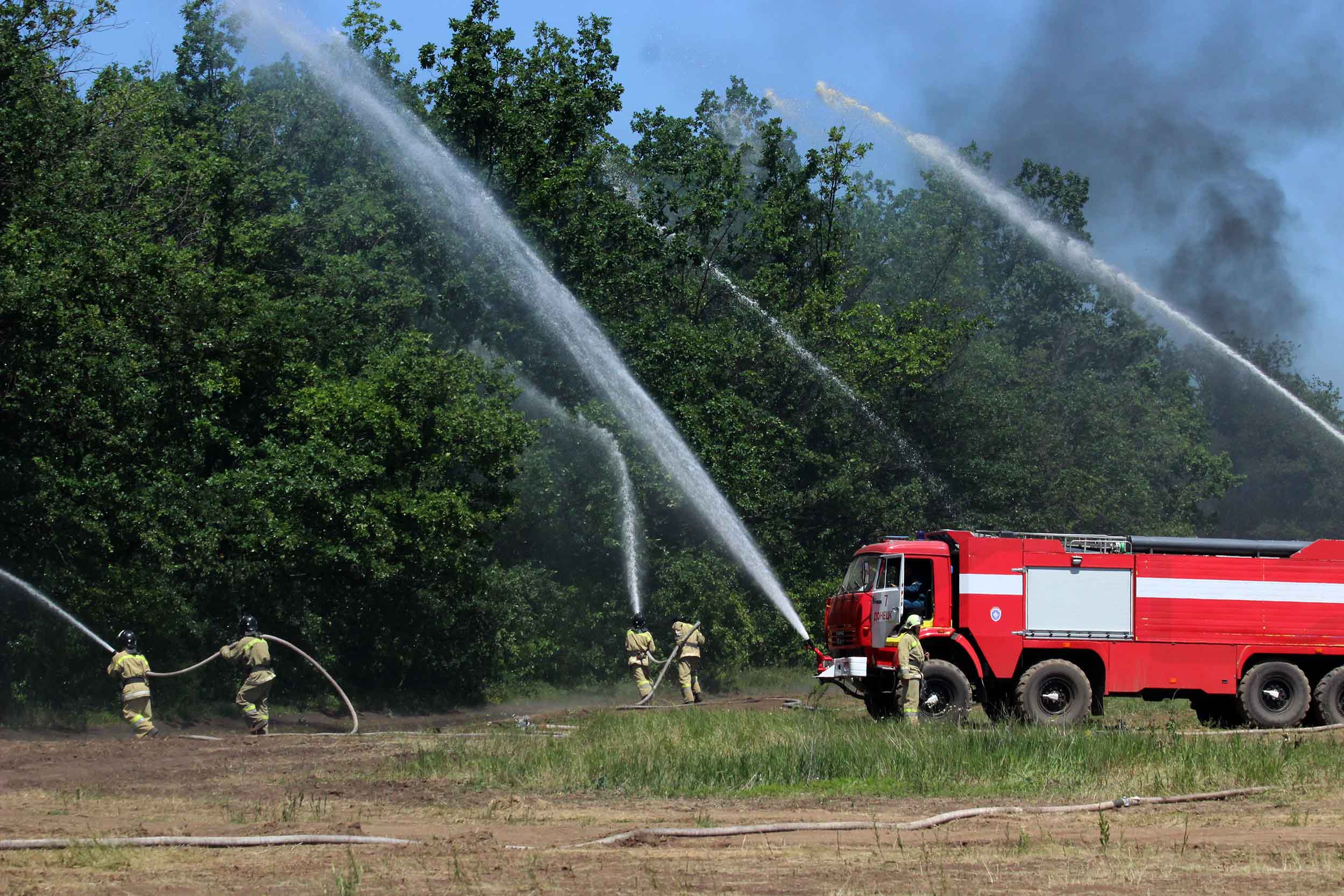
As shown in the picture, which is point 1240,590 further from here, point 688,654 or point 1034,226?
point 1034,226

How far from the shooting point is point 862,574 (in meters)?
22.0

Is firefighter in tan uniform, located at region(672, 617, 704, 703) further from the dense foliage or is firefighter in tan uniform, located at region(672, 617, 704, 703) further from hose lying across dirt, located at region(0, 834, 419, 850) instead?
hose lying across dirt, located at region(0, 834, 419, 850)

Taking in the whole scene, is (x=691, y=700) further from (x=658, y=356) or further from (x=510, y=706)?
(x=658, y=356)

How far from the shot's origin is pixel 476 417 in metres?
28.6

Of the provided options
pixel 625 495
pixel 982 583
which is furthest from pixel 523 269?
pixel 982 583

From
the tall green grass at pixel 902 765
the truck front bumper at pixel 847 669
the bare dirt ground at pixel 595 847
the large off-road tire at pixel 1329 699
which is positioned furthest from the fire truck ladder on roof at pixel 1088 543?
the bare dirt ground at pixel 595 847

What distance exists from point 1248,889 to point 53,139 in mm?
23371

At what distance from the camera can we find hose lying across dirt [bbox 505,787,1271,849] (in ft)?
36.4

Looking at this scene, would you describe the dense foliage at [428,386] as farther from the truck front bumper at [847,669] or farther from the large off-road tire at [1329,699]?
the large off-road tire at [1329,699]

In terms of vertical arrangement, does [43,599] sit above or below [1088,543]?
below

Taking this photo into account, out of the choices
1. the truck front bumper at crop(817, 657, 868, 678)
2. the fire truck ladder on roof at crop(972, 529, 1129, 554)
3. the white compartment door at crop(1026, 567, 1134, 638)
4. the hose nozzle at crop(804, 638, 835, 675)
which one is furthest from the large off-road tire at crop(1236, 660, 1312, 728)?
the hose nozzle at crop(804, 638, 835, 675)

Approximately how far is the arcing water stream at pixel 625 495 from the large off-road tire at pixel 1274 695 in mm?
15857

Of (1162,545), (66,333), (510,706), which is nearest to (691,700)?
(510,706)

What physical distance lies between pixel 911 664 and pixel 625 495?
594 inches
